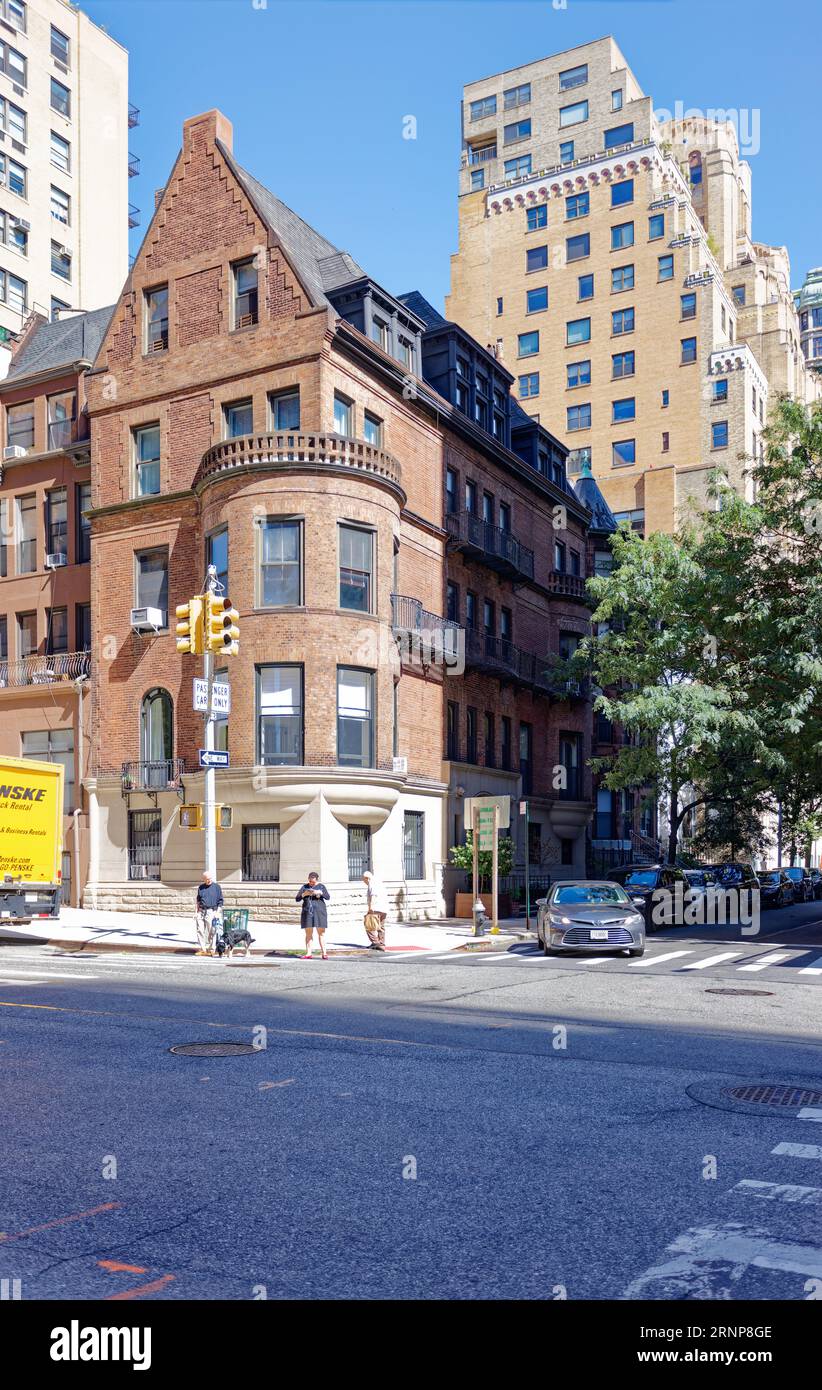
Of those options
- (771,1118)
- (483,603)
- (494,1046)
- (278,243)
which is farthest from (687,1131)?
(483,603)

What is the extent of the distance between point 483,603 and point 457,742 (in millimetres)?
5466

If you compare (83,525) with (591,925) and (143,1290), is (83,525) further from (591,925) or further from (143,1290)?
(143,1290)

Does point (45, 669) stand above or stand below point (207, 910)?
above

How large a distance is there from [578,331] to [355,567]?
137 feet

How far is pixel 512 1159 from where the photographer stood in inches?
263

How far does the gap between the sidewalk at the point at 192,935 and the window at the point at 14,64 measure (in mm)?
46661

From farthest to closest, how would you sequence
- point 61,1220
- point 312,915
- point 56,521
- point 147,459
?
point 56,521 → point 147,459 → point 312,915 → point 61,1220

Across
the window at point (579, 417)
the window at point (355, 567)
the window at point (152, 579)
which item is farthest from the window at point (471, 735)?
the window at point (579, 417)

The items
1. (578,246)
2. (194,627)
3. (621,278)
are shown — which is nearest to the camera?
(194,627)

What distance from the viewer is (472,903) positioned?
32.6 metres

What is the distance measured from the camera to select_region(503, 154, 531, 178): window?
232 ft

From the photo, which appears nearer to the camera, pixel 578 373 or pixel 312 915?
pixel 312 915

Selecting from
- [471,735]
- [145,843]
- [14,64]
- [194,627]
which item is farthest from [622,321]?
[194,627]

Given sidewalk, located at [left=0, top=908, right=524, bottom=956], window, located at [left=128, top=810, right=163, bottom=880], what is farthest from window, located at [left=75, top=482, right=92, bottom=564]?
sidewalk, located at [left=0, top=908, right=524, bottom=956]
